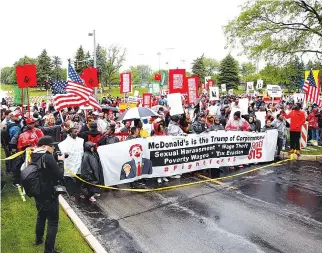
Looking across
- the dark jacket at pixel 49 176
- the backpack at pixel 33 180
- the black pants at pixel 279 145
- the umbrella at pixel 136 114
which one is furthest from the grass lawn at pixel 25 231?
the black pants at pixel 279 145

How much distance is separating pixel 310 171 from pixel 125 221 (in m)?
6.91

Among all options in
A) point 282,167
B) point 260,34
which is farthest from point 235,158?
point 260,34

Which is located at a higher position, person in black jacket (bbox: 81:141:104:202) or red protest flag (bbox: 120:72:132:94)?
red protest flag (bbox: 120:72:132:94)

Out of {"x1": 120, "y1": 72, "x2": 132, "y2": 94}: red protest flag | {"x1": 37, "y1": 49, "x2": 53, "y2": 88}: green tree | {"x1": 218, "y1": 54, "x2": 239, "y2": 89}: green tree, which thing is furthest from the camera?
{"x1": 37, "y1": 49, "x2": 53, "y2": 88}: green tree

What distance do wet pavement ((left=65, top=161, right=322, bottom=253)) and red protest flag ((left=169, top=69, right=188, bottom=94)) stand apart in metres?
4.47

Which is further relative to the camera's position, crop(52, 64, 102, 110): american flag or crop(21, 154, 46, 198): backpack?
crop(52, 64, 102, 110): american flag

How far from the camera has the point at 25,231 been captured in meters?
6.03

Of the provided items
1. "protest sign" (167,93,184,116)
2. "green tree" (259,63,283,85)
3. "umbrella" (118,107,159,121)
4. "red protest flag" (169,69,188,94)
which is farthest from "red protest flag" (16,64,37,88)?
"green tree" (259,63,283,85)

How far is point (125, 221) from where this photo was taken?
6.87 meters

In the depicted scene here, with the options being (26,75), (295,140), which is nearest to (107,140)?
(26,75)

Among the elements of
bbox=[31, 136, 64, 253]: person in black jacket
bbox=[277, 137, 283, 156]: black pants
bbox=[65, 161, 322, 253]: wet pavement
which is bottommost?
bbox=[65, 161, 322, 253]: wet pavement

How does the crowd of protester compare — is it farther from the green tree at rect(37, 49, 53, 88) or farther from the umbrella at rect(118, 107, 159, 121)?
the green tree at rect(37, 49, 53, 88)

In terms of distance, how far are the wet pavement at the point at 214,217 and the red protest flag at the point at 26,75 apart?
515 cm

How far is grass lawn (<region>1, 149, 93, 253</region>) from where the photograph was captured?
5.45 m
